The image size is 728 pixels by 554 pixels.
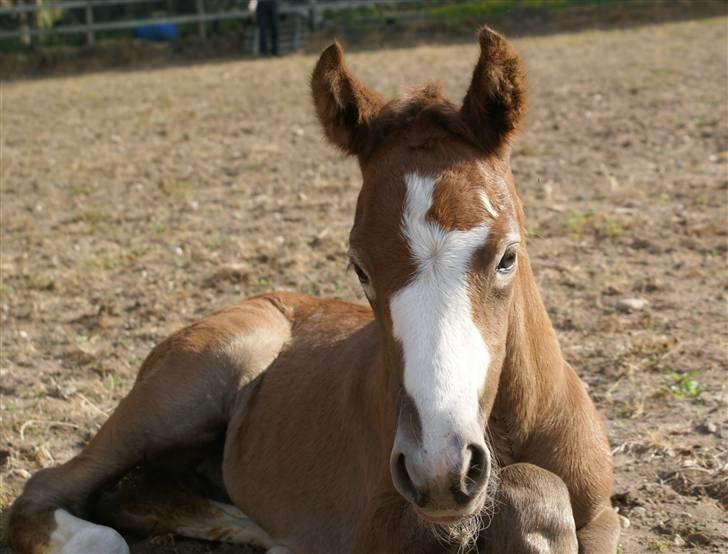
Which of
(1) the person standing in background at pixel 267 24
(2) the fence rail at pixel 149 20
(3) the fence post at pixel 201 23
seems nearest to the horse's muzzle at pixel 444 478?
(1) the person standing in background at pixel 267 24

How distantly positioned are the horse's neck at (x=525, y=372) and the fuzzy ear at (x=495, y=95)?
0.50 metres

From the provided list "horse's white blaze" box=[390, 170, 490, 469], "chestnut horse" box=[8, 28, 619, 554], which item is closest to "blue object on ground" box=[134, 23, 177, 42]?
"chestnut horse" box=[8, 28, 619, 554]

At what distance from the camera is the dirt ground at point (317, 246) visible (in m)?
5.21

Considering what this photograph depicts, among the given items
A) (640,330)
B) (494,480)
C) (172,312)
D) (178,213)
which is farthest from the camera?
(178,213)

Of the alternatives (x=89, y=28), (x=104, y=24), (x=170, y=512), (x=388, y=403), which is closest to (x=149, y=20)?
(x=104, y=24)

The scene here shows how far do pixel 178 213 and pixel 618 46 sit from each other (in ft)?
41.0

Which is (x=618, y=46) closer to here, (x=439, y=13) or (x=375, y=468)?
(x=439, y=13)

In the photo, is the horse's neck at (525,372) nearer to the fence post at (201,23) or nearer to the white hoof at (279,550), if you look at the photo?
the white hoof at (279,550)

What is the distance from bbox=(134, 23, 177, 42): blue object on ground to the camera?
25891mm

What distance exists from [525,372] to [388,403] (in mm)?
509

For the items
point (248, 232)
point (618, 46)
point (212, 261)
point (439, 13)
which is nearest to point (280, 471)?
point (212, 261)

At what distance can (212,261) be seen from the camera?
7.88 meters

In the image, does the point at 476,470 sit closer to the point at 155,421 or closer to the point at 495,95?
the point at 495,95

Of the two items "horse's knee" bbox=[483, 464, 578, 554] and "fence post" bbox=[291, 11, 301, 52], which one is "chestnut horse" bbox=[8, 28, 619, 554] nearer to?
"horse's knee" bbox=[483, 464, 578, 554]
